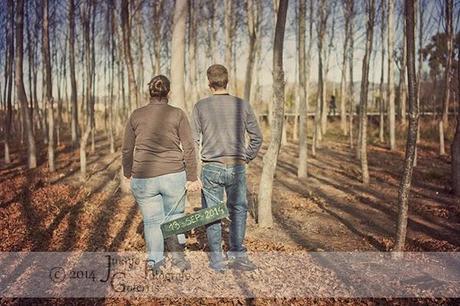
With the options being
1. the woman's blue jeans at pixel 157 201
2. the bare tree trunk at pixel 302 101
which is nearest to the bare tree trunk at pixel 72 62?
the bare tree trunk at pixel 302 101

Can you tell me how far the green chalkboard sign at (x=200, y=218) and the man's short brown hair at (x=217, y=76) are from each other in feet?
4.25

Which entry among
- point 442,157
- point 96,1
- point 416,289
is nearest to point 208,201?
point 416,289

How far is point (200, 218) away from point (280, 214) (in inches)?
173

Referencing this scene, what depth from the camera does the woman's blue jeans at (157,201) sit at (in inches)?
166

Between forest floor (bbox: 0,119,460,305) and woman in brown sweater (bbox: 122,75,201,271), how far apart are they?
0.93 meters

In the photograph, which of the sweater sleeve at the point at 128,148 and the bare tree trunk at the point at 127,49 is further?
the bare tree trunk at the point at 127,49

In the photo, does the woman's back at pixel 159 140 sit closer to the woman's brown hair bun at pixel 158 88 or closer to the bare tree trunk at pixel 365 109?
the woman's brown hair bun at pixel 158 88

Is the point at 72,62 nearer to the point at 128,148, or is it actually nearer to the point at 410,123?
the point at 128,148

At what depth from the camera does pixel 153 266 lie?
4.43 metres

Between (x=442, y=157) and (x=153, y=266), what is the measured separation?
17616 millimetres

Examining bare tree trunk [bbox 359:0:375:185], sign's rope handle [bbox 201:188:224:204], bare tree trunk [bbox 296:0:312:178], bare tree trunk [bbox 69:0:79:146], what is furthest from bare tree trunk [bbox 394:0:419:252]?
bare tree trunk [bbox 69:0:79:146]

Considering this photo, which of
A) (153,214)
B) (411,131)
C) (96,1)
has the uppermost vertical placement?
(96,1)

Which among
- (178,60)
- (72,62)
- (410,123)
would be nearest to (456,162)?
(410,123)

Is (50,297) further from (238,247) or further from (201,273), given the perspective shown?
(238,247)
